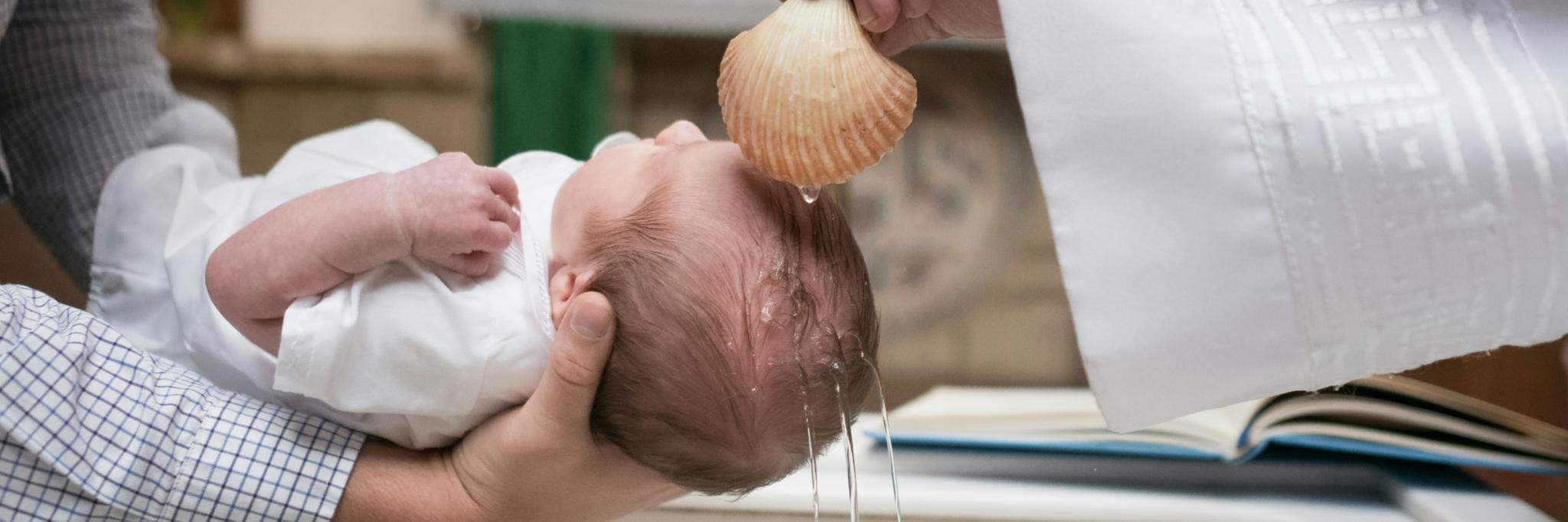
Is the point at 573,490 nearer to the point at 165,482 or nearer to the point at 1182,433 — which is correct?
the point at 165,482

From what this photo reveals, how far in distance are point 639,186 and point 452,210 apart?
110 millimetres

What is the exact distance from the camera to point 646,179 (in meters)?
0.68

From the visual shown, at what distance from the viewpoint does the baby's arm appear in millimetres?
622

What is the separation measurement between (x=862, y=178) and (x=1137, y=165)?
1.52m

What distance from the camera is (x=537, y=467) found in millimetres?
655

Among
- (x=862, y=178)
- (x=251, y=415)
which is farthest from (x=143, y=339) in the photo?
(x=862, y=178)

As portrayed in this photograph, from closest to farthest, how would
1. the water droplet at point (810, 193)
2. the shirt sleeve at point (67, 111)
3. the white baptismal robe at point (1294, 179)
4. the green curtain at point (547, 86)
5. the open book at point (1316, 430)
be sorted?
1. the white baptismal robe at point (1294, 179)
2. the water droplet at point (810, 193)
3. the open book at point (1316, 430)
4. the shirt sleeve at point (67, 111)
5. the green curtain at point (547, 86)

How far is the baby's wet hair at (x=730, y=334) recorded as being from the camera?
61 cm

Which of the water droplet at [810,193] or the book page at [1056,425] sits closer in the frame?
the water droplet at [810,193]

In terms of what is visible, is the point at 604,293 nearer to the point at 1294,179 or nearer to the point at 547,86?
the point at 1294,179

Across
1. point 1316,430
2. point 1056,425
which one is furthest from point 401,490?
point 1316,430

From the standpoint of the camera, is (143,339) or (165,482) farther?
(143,339)

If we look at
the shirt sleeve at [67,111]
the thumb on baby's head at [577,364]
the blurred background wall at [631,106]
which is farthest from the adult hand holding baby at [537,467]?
the blurred background wall at [631,106]

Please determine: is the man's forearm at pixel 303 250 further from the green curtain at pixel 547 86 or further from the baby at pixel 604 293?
the green curtain at pixel 547 86
